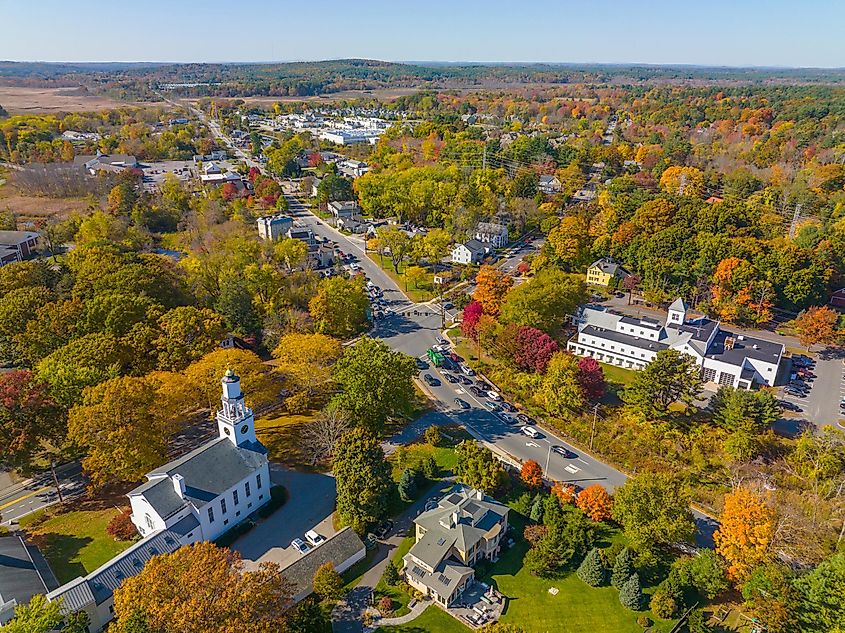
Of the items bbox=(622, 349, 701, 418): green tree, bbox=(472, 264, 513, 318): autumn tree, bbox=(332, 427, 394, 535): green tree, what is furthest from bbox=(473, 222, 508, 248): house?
bbox=(332, 427, 394, 535): green tree

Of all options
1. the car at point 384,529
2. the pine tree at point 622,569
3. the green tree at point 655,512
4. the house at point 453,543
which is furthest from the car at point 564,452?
the car at point 384,529

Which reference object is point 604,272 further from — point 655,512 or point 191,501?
point 191,501

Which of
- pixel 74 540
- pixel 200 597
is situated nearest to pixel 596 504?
pixel 200 597

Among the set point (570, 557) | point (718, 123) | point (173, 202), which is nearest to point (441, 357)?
point (570, 557)

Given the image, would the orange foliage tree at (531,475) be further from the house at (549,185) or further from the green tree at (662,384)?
the house at (549,185)

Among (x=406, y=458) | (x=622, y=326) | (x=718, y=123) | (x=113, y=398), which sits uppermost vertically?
(x=718, y=123)

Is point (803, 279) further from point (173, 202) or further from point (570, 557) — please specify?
point (173, 202)
